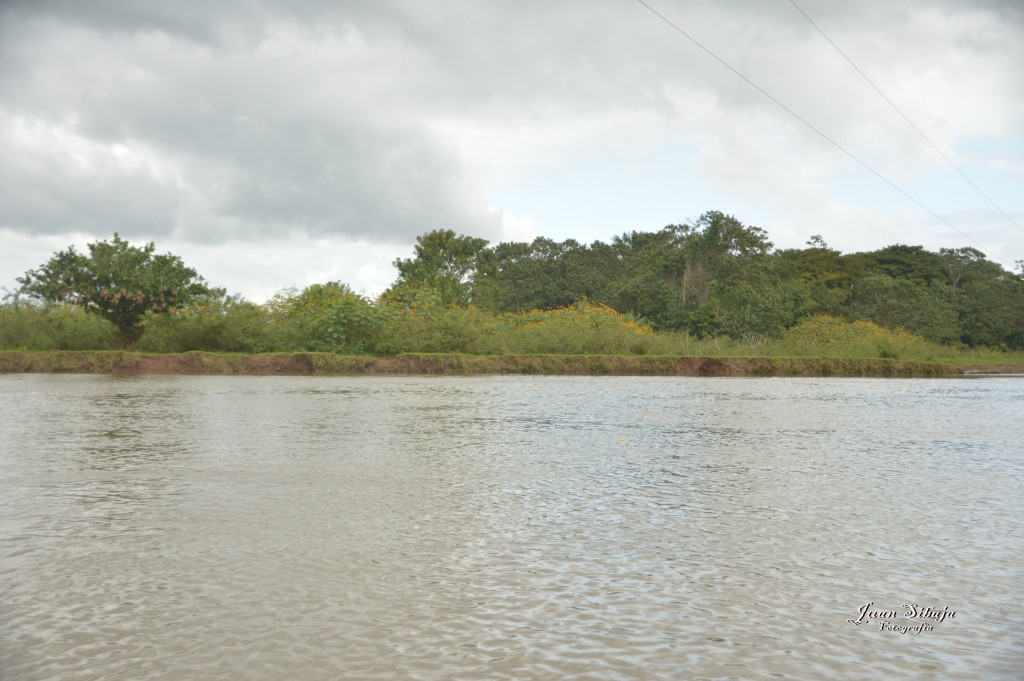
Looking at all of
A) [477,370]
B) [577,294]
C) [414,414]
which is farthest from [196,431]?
[577,294]

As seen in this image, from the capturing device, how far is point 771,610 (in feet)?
8.32

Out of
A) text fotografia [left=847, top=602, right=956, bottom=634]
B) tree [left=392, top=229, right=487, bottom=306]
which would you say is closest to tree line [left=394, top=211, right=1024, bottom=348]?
tree [left=392, top=229, right=487, bottom=306]

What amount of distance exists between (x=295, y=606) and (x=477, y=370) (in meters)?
17.3

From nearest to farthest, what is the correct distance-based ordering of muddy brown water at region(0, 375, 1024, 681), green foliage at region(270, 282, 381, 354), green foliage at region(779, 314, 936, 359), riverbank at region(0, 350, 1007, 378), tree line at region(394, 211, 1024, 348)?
muddy brown water at region(0, 375, 1024, 681), riverbank at region(0, 350, 1007, 378), green foliage at region(270, 282, 381, 354), green foliage at region(779, 314, 936, 359), tree line at region(394, 211, 1024, 348)

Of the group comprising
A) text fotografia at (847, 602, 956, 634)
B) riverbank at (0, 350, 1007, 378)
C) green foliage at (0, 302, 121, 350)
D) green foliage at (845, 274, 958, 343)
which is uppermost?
green foliage at (845, 274, 958, 343)

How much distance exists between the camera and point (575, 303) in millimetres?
39875

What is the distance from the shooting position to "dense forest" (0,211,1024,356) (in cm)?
2236

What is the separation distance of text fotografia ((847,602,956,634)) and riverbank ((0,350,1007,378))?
56.8 feet

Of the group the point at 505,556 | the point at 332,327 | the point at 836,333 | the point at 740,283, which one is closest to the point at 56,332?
the point at 332,327

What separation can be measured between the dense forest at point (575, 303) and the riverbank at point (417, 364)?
2237 mm

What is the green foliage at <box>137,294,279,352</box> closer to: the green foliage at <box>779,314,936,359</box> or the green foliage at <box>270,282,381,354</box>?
the green foliage at <box>270,282,381,354</box>

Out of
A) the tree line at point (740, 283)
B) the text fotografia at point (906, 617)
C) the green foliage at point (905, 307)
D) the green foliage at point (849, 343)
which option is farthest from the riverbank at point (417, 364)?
the green foliage at point (905, 307)

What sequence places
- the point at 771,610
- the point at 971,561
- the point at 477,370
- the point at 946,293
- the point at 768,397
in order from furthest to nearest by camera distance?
1. the point at 946,293
2. the point at 477,370
3. the point at 768,397
4. the point at 971,561
5. the point at 771,610

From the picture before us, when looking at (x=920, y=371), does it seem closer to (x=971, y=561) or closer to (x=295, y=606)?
(x=971, y=561)
